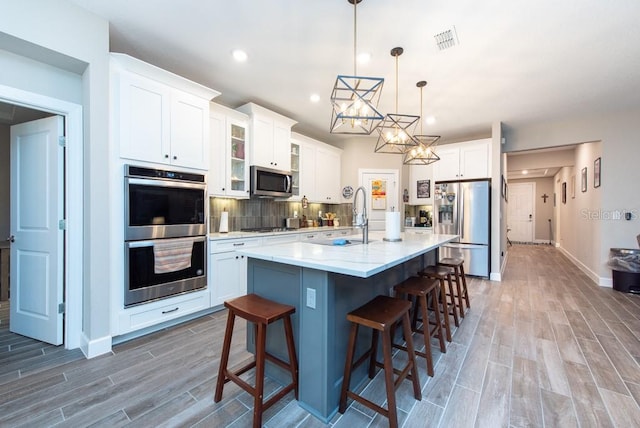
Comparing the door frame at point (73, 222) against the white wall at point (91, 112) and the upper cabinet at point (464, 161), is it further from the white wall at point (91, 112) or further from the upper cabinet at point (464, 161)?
the upper cabinet at point (464, 161)

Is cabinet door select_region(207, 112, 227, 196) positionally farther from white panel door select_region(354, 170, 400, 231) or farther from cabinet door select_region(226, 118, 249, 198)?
white panel door select_region(354, 170, 400, 231)

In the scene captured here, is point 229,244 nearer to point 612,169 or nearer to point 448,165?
point 448,165

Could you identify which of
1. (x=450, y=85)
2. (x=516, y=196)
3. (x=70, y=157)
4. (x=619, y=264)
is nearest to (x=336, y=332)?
(x=70, y=157)

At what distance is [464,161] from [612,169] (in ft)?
6.62

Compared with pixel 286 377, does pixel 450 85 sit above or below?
above

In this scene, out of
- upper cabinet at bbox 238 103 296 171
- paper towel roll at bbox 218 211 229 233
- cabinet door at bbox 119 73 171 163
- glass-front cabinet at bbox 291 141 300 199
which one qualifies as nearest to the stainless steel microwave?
upper cabinet at bbox 238 103 296 171

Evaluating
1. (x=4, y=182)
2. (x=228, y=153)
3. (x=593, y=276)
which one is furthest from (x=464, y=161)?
(x=4, y=182)

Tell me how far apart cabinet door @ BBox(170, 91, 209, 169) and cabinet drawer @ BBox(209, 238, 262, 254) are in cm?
86

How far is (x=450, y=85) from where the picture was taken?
3.28 meters

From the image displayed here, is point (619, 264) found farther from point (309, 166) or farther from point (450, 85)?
point (309, 166)

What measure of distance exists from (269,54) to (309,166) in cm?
237

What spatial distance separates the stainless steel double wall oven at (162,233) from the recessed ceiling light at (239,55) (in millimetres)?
1257

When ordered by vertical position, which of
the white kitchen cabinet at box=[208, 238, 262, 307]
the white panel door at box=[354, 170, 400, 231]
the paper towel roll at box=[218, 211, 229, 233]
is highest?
the white panel door at box=[354, 170, 400, 231]

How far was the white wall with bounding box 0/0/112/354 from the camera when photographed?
2.04m
